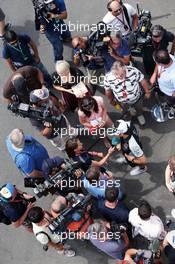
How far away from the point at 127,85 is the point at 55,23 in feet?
6.82

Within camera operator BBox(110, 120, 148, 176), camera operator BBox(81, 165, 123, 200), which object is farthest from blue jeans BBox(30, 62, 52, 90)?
camera operator BBox(81, 165, 123, 200)

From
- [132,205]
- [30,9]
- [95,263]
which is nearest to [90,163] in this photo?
[132,205]

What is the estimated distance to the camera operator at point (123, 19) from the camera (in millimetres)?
8375

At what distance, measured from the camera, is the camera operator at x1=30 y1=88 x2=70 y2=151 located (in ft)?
25.7

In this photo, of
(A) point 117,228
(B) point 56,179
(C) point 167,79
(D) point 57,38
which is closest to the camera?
(A) point 117,228

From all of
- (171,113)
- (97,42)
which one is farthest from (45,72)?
(171,113)

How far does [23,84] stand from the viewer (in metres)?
8.03

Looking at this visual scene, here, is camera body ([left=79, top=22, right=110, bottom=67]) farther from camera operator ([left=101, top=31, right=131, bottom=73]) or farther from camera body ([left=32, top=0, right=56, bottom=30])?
camera body ([left=32, top=0, right=56, bottom=30])

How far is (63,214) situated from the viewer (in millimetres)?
7051

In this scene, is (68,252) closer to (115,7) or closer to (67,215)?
(67,215)

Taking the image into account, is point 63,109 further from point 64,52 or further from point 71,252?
point 71,252

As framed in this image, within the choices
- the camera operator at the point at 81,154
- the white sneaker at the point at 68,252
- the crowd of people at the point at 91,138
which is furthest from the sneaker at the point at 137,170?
the white sneaker at the point at 68,252

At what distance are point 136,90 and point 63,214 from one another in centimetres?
226

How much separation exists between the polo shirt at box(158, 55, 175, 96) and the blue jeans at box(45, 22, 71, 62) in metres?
2.31
